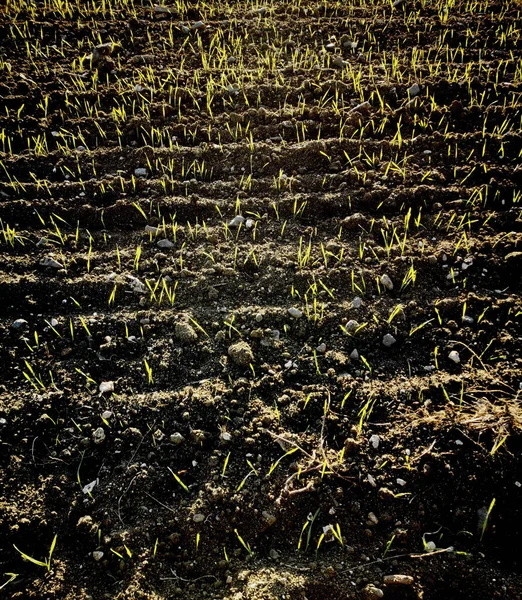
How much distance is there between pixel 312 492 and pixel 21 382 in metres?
1.37

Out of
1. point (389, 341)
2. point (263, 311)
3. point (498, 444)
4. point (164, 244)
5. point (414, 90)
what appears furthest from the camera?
point (414, 90)

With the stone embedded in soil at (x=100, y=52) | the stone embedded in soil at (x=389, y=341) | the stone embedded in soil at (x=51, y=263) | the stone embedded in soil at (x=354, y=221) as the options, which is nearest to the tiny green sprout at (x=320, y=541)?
the stone embedded in soil at (x=389, y=341)

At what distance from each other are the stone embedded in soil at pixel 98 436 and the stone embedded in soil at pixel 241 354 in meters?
0.64

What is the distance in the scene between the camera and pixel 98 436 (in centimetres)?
183

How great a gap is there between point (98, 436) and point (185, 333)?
1.93ft

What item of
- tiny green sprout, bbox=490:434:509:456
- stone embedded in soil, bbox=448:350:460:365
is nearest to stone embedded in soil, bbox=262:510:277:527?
tiny green sprout, bbox=490:434:509:456

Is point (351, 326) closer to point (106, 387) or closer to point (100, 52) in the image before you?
point (106, 387)

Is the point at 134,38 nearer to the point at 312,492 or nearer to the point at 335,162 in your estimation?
the point at 335,162

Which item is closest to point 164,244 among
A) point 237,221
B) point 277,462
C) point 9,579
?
point 237,221

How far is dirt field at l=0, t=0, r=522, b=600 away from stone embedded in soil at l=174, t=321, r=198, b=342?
0.04 m

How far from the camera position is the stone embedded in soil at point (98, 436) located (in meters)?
1.82

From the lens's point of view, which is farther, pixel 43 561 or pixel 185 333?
pixel 185 333

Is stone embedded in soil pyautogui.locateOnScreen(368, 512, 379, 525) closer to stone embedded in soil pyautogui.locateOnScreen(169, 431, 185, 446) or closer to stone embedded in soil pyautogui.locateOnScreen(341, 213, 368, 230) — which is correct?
stone embedded in soil pyautogui.locateOnScreen(169, 431, 185, 446)

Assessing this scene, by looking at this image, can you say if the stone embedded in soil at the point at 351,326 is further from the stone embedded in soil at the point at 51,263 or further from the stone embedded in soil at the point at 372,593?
the stone embedded in soil at the point at 51,263
